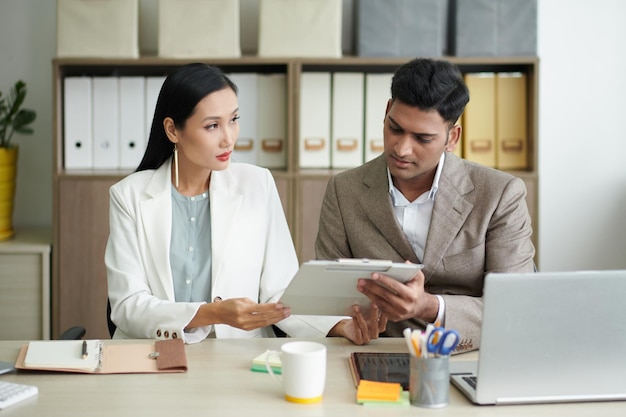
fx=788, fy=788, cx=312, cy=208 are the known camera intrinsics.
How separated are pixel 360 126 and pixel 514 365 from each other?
6.27 feet

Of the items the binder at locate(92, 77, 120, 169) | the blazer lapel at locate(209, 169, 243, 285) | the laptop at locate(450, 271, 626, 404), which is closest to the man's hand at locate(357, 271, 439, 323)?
the laptop at locate(450, 271, 626, 404)

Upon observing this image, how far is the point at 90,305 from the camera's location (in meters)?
3.21

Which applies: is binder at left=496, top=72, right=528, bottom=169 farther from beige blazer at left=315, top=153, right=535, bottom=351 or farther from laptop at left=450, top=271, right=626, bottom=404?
laptop at left=450, top=271, right=626, bottom=404

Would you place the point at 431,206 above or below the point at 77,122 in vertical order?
below

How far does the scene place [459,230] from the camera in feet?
6.68

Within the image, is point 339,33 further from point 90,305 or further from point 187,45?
point 90,305

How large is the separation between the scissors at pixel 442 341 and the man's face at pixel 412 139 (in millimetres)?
679

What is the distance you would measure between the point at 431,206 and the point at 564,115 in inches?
65.4

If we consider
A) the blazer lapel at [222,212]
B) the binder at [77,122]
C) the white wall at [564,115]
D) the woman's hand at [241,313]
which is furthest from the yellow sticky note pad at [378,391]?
the white wall at [564,115]

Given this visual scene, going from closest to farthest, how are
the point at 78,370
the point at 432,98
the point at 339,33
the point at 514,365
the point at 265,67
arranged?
the point at 514,365
the point at 78,370
the point at 432,98
the point at 339,33
the point at 265,67

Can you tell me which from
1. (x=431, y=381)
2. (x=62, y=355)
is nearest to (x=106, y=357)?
(x=62, y=355)

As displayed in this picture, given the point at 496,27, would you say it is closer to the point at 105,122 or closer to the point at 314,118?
the point at 314,118

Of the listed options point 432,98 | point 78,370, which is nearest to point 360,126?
point 432,98

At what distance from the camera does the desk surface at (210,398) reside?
1.35 meters
